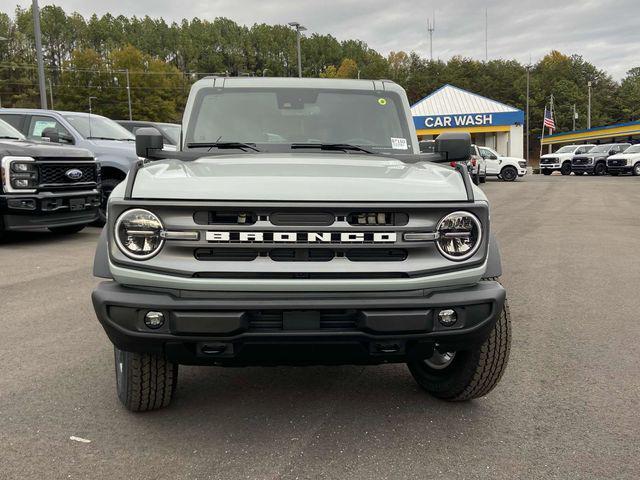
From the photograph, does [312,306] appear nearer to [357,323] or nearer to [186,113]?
[357,323]

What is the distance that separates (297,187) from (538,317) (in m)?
3.19

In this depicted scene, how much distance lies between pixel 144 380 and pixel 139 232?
85 cm

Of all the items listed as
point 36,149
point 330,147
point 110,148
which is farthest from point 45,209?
point 330,147

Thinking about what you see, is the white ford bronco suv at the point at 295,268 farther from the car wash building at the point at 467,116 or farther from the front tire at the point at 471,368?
the car wash building at the point at 467,116

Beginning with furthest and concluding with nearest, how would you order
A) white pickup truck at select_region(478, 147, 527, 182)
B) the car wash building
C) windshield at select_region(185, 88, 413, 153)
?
the car wash building
white pickup truck at select_region(478, 147, 527, 182)
windshield at select_region(185, 88, 413, 153)

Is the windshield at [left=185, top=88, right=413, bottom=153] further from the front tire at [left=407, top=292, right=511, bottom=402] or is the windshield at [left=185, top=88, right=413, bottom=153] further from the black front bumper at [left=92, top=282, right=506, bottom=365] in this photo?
the black front bumper at [left=92, top=282, right=506, bottom=365]

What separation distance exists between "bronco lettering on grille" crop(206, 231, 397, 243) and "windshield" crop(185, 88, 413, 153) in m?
1.44

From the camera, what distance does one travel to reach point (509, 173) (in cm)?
2953

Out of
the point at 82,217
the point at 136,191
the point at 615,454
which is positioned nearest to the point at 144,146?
the point at 136,191

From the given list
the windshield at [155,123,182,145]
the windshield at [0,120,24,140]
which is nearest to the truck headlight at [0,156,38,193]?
the windshield at [0,120,24,140]

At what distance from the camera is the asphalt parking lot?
2.71m

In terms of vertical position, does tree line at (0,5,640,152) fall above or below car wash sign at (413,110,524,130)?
above

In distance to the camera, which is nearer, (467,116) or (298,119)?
(298,119)

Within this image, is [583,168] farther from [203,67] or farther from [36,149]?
[203,67]
